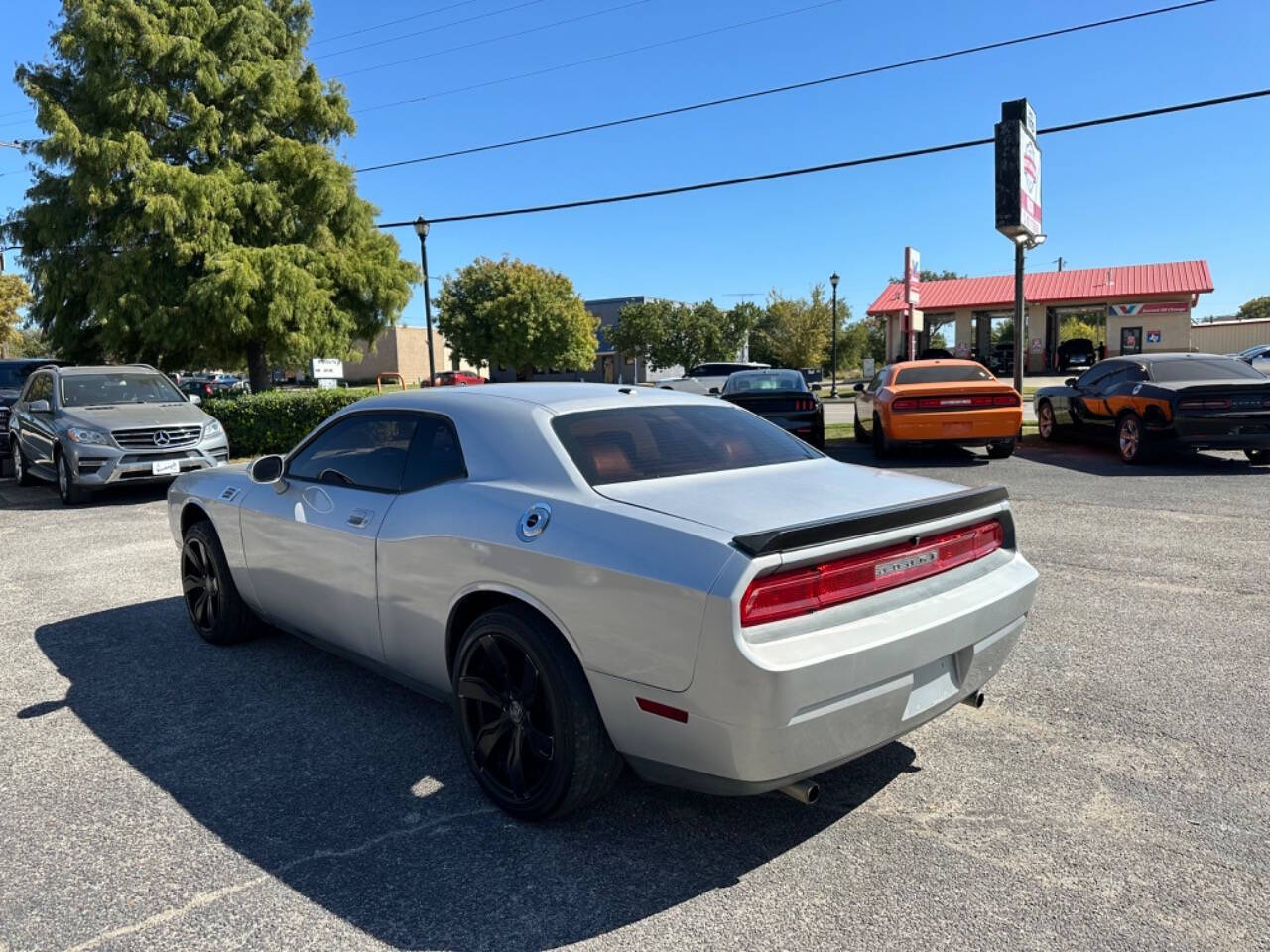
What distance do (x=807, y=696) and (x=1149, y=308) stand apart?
147 ft

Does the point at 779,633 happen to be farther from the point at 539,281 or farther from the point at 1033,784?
the point at 539,281

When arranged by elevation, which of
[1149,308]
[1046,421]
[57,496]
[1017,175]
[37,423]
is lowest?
[57,496]

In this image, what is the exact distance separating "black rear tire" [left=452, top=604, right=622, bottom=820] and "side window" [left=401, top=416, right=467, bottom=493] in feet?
2.25

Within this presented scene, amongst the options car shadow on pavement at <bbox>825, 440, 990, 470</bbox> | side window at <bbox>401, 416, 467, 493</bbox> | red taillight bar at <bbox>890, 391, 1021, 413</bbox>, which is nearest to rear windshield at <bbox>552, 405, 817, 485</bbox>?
side window at <bbox>401, 416, 467, 493</bbox>

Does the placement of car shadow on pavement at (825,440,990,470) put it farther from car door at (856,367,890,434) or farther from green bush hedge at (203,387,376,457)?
green bush hedge at (203,387,376,457)

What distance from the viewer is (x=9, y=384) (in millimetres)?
15281

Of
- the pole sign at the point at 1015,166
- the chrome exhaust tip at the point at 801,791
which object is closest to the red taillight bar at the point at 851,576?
the chrome exhaust tip at the point at 801,791

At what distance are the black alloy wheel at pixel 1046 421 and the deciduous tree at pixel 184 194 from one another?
13.9 metres

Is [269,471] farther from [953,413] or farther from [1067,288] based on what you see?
[1067,288]

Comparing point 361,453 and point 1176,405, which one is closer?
point 361,453

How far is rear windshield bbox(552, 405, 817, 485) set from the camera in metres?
3.34

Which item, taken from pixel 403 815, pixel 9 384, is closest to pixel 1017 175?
pixel 403 815

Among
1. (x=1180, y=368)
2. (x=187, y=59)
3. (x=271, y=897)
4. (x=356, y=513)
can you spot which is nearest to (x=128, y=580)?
(x=356, y=513)

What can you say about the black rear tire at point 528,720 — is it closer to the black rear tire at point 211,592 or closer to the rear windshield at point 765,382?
the black rear tire at point 211,592
